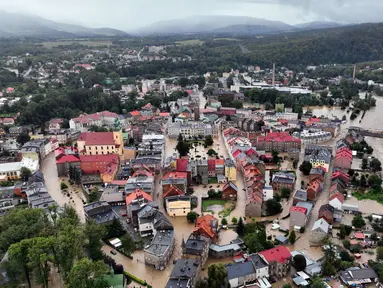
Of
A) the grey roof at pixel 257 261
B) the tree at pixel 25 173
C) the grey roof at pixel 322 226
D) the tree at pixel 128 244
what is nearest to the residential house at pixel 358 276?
the grey roof at pixel 322 226

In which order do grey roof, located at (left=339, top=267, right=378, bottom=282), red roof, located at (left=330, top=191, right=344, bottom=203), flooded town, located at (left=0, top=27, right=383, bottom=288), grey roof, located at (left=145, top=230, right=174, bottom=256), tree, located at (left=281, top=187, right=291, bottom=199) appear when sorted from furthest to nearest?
tree, located at (left=281, top=187, right=291, bottom=199)
red roof, located at (left=330, top=191, right=344, bottom=203)
grey roof, located at (left=145, top=230, right=174, bottom=256)
flooded town, located at (left=0, top=27, right=383, bottom=288)
grey roof, located at (left=339, top=267, right=378, bottom=282)

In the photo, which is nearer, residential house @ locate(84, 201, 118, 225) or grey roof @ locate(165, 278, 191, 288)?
grey roof @ locate(165, 278, 191, 288)

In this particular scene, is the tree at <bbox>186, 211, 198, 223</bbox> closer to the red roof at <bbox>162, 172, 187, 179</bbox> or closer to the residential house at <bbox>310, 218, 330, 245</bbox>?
the red roof at <bbox>162, 172, 187, 179</bbox>

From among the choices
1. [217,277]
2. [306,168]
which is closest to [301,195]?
[306,168]

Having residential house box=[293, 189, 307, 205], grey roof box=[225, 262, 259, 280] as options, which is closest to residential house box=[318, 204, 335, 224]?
residential house box=[293, 189, 307, 205]

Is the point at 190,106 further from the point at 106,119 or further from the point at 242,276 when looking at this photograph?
the point at 242,276

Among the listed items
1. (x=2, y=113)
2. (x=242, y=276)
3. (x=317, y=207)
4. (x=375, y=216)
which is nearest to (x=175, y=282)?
(x=242, y=276)
